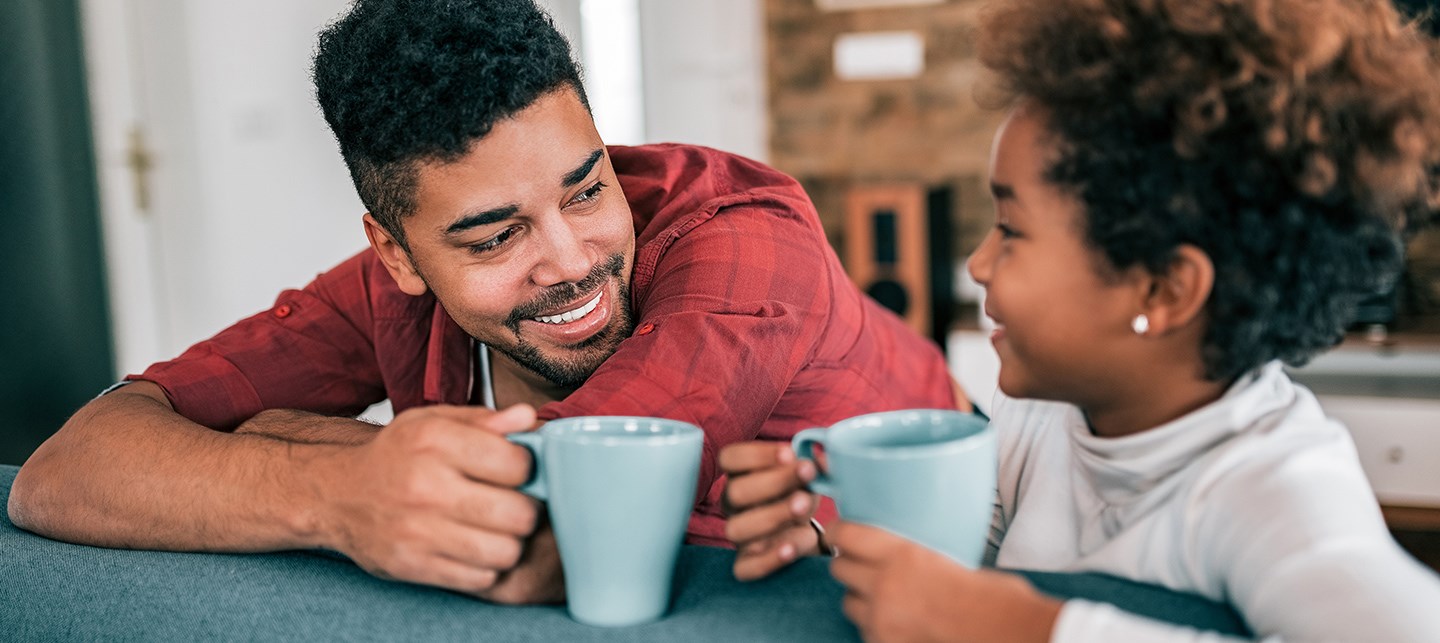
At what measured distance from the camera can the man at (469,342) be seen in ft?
2.41

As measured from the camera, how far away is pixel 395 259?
51.0 inches

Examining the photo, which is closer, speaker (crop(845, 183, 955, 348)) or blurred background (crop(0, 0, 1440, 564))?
blurred background (crop(0, 0, 1440, 564))

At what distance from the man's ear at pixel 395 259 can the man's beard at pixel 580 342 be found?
125 millimetres

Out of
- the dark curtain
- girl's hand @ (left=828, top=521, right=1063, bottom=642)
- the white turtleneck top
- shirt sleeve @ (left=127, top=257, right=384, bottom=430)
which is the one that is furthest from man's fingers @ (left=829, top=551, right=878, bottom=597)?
the dark curtain

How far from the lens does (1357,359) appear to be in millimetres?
2904

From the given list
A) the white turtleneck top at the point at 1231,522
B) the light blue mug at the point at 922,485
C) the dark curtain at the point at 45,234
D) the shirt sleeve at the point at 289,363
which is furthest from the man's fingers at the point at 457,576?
the dark curtain at the point at 45,234

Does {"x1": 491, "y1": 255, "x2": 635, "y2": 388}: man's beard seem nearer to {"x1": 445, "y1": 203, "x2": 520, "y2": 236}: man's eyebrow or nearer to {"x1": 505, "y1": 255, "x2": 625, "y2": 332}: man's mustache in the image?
{"x1": 505, "y1": 255, "x2": 625, "y2": 332}: man's mustache

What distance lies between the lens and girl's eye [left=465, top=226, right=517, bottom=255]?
3.59 ft

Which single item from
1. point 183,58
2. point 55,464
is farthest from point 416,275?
point 183,58

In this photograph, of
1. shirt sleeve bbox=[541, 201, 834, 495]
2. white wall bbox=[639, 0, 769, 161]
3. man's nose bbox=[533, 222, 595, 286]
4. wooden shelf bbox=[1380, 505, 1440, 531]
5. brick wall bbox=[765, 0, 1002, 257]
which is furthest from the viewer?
white wall bbox=[639, 0, 769, 161]

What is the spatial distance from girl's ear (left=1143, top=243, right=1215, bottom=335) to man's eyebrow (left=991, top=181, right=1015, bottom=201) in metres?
0.11

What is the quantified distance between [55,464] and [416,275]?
43 cm

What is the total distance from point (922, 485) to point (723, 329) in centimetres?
38

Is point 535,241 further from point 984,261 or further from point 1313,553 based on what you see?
point 1313,553
